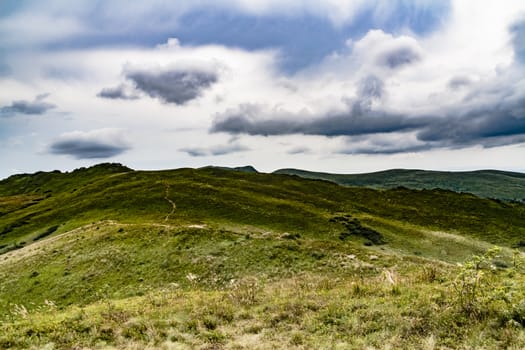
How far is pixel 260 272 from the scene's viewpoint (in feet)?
96.8

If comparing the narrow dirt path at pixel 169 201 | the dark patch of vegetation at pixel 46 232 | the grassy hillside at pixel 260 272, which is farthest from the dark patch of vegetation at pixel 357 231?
the dark patch of vegetation at pixel 46 232

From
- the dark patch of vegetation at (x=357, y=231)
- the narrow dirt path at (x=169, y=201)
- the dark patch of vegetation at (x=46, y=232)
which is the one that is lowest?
the dark patch of vegetation at (x=357, y=231)

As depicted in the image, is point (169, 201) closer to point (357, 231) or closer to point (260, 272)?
point (357, 231)

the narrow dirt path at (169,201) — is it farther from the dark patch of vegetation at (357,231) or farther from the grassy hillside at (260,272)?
the dark patch of vegetation at (357,231)

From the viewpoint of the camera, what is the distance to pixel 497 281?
43.7ft

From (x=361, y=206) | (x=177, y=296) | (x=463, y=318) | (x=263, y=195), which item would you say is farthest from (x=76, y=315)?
(x=361, y=206)

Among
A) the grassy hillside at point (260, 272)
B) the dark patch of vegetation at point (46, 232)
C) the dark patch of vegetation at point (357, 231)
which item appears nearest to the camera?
the grassy hillside at point (260, 272)

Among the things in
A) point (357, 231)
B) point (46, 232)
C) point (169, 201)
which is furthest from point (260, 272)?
point (46, 232)

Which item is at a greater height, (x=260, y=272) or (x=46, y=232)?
(x=46, y=232)

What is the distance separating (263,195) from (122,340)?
65.9 metres

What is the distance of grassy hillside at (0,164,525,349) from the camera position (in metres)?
11.0

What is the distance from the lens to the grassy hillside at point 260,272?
36.0 feet

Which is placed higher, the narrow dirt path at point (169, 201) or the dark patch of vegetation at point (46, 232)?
the narrow dirt path at point (169, 201)

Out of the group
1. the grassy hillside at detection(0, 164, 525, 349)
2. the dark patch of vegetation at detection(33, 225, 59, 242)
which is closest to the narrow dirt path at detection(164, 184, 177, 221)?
the grassy hillside at detection(0, 164, 525, 349)
